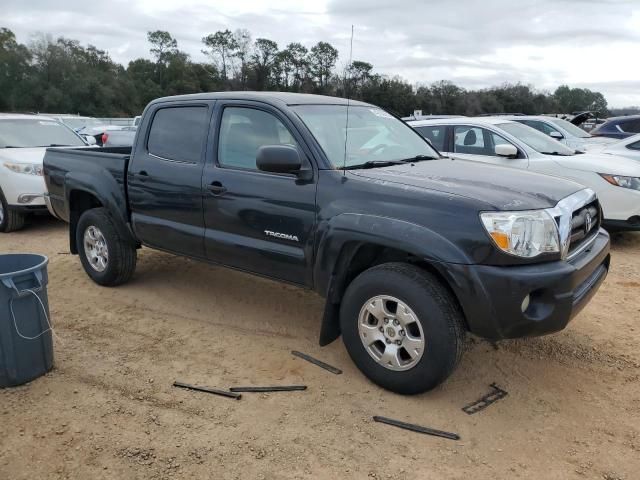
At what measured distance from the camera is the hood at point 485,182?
A: 10.5ft

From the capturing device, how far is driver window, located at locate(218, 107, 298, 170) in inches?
160

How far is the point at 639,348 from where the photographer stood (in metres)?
4.21

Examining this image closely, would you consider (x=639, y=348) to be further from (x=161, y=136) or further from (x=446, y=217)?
(x=161, y=136)

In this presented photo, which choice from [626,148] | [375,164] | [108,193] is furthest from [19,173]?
[626,148]

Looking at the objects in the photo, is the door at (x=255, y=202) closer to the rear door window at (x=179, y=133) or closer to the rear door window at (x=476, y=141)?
the rear door window at (x=179, y=133)

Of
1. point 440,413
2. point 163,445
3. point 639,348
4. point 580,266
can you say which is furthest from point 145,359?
point 639,348

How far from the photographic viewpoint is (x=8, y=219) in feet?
26.2

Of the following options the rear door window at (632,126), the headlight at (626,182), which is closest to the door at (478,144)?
the headlight at (626,182)

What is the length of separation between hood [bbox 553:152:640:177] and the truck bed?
5.42 m

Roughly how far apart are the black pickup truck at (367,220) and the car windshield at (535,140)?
11.9 ft

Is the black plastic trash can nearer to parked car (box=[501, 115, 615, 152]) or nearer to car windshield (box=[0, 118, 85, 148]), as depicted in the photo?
car windshield (box=[0, 118, 85, 148])

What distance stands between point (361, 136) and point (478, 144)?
4.04 m

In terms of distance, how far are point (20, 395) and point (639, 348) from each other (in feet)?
14.4

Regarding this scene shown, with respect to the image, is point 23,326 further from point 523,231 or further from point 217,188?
point 523,231
